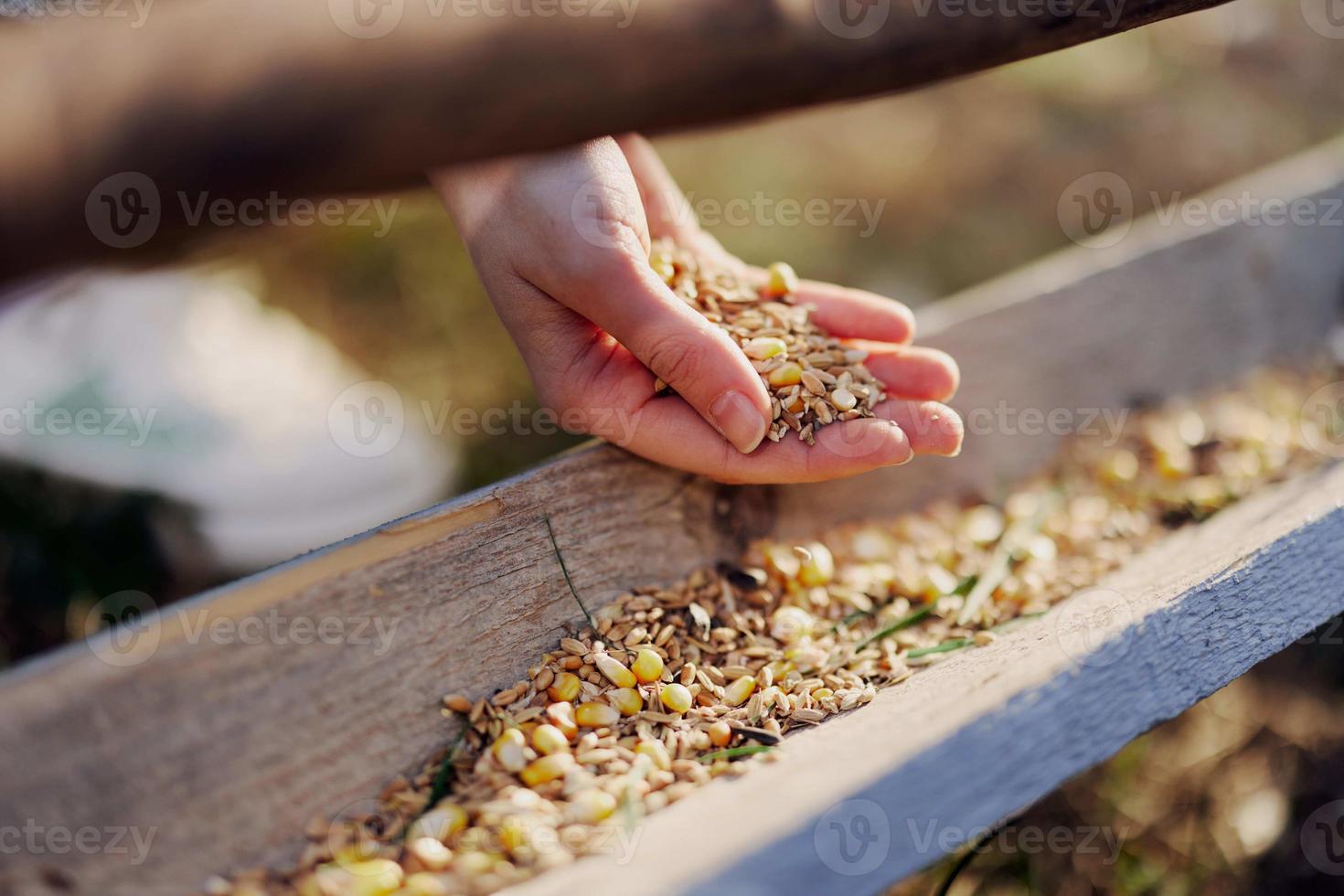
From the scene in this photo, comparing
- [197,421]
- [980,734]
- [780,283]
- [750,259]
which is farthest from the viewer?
[750,259]

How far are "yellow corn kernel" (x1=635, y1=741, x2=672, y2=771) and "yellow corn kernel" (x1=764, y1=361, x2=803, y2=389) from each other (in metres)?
0.57

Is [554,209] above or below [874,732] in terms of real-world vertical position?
above

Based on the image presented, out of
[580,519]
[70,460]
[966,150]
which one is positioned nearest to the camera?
[580,519]

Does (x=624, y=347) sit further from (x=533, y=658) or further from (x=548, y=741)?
(x=548, y=741)

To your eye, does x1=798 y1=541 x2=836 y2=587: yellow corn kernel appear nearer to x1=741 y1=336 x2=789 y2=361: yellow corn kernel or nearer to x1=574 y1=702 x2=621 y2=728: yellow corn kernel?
x1=741 y1=336 x2=789 y2=361: yellow corn kernel

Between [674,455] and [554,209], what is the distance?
42cm

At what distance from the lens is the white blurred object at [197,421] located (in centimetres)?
225

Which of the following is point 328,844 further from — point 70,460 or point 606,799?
point 70,460

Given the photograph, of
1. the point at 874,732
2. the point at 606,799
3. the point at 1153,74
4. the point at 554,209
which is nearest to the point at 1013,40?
the point at 554,209

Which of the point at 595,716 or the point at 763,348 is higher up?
the point at 763,348

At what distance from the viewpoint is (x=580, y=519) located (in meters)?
1.35

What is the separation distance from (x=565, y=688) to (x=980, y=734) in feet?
1.70

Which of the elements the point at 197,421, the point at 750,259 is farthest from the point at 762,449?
the point at 750,259

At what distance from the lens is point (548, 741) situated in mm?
1100
